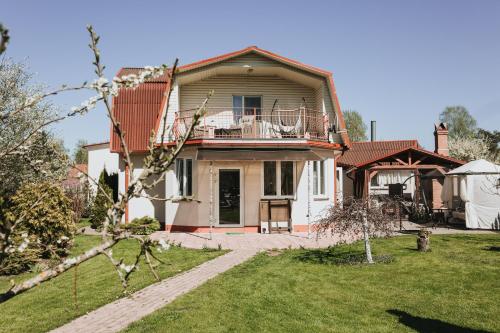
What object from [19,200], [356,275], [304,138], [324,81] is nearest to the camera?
[356,275]

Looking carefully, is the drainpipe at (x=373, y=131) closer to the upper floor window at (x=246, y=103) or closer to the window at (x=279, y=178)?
the upper floor window at (x=246, y=103)

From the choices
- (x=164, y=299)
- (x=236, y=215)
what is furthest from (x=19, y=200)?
(x=236, y=215)

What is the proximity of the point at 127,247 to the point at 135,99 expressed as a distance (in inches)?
365

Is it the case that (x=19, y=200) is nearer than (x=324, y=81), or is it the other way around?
(x=19, y=200)

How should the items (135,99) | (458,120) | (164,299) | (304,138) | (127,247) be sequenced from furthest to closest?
(458,120) → (135,99) → (304,138) → (127,247) → (164,299)

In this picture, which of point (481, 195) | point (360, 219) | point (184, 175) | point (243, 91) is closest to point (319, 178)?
point (243, 91)

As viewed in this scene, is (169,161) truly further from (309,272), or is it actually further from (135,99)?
(135,99)

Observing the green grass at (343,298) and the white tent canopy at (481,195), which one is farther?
the white tent canopy at (481,195)

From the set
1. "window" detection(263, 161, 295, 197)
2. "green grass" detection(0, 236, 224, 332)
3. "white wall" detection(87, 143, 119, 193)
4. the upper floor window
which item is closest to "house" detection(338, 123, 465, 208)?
"window" detection(263, 161, 295, 197)

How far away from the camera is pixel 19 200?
1181 cm

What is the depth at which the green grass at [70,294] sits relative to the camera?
6.55 m

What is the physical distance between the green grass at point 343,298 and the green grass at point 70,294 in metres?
1.29

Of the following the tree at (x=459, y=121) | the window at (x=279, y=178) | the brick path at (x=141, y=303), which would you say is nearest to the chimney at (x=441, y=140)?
the window at (x=279, y=178)

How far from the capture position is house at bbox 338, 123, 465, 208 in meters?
22.0
